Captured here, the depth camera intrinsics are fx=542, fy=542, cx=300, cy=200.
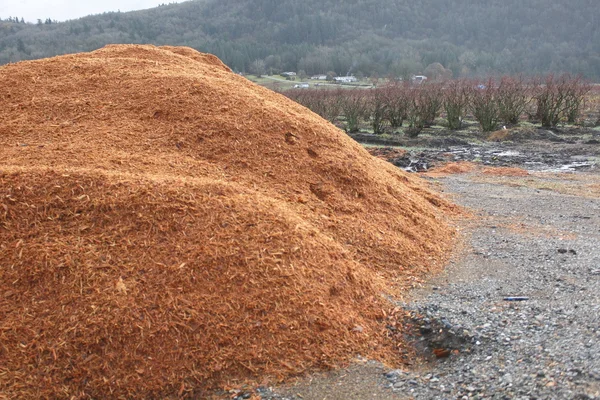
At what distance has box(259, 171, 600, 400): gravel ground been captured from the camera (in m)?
3.44

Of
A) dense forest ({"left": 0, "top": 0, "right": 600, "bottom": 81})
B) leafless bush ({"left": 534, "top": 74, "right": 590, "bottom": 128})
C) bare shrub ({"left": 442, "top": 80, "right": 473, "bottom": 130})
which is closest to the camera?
leafless bush ({"left": 534, "top": 74, "right": 590, "bottom": 128})

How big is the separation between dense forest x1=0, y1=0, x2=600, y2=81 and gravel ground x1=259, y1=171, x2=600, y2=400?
62.0m

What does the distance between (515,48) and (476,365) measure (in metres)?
96.8

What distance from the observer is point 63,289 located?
12.3ft

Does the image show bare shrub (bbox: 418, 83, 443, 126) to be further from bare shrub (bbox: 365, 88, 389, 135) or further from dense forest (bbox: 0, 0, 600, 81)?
dense forest (bbox: 0, 0, 600, 81)

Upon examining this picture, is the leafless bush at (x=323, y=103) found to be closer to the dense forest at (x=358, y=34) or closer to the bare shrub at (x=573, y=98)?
the bare shrub at (x=573, y=98)

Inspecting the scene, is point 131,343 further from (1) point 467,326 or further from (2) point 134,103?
(2) point 134,103

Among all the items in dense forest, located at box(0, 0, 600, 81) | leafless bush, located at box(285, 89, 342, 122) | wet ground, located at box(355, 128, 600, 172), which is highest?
dense forest, located at box(0, 0, 600, 81)

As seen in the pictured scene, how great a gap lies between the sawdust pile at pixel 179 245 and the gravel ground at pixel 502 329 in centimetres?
27

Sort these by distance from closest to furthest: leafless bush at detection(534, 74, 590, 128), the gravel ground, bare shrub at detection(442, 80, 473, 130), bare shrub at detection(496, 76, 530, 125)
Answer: the gravel ground, bare shrub at detection(496, 76, 530, 125), leafless bush at detection(534, 74, 590, 128), bare shrub at detection(442, 80, 473, 130)

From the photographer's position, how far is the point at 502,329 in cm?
418

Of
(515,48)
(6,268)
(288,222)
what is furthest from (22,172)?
(515,48)

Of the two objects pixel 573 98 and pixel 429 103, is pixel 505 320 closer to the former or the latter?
pixel 429 103

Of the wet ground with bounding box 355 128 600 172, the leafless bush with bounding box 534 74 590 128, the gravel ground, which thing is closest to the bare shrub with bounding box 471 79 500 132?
the wet ground with bounding box 355 128 600 172
